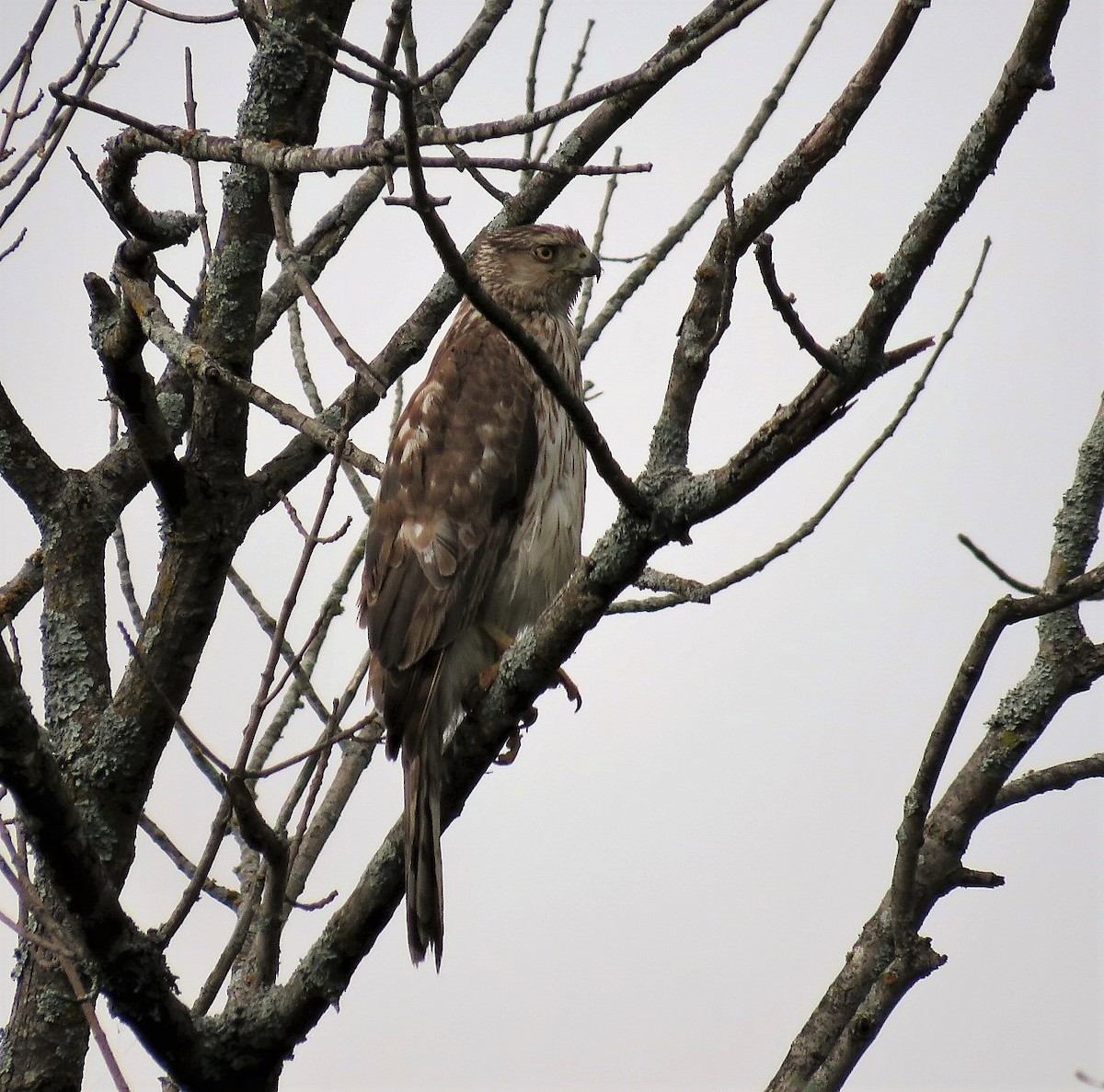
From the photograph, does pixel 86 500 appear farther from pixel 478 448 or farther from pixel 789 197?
pixel 789 197

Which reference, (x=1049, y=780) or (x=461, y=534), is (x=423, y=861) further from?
(x=1049, y=780)

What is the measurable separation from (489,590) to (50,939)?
1.72 m

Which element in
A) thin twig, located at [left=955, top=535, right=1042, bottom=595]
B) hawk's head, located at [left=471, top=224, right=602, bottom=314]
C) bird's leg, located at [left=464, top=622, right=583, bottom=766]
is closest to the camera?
thin twig, located at [left=955, top=535, right=1042, bottom=595]

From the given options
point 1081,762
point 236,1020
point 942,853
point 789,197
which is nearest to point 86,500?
point 236,1020

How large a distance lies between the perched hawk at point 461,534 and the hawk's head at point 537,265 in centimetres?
42

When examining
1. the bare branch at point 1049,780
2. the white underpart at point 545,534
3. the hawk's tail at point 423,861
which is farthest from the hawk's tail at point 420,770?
the bare branch at point 1049,780

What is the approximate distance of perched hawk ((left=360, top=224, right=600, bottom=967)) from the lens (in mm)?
4113

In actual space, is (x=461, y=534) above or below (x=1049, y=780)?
above

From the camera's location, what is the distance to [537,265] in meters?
5.13

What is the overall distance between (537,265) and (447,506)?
1255mm

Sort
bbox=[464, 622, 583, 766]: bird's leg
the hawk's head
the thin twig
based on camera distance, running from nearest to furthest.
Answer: the thin twig < bbox=[464, 622, 583, 766]: bird's leg < the hawk's head

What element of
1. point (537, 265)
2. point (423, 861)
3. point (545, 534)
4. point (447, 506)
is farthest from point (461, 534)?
point (537, 265)

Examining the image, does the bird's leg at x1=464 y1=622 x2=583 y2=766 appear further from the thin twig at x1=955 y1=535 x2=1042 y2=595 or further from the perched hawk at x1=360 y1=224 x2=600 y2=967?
the thin twig at x1=955 y1=535 x2=1042 y2=595

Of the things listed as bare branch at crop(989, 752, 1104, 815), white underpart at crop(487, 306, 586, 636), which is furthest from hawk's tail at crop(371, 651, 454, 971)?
bare branch at crop(989, 752, 1104, 815)
